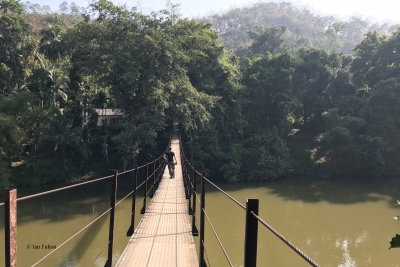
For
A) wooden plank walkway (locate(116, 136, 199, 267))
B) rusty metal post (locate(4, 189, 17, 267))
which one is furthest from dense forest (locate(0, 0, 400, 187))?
rusty metal post (locate(4, 189, 17, 267))

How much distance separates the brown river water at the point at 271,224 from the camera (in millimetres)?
10031

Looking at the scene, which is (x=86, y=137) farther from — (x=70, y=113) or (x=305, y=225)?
(x=305, y=225)

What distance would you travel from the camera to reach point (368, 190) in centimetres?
1744

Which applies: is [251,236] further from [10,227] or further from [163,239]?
[163,239]

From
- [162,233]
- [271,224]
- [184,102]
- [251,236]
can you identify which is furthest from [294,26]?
[251,236]

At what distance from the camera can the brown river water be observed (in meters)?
10.0

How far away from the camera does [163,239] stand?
441cm

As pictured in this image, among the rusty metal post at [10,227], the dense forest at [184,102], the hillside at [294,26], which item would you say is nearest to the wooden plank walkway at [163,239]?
the rusty metal post at [10,227]

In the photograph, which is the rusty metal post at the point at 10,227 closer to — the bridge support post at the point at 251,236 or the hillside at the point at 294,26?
the bridge support post at the point at 251,236

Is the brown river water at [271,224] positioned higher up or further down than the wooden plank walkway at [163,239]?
further down

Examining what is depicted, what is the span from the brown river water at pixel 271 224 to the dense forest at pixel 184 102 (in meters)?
2.15

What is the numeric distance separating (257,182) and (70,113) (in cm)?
1180

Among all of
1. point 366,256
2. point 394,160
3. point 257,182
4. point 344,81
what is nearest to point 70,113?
point 257,182

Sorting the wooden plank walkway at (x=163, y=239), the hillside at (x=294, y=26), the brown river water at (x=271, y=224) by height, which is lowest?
the brown river water at (x=271, y=224)
